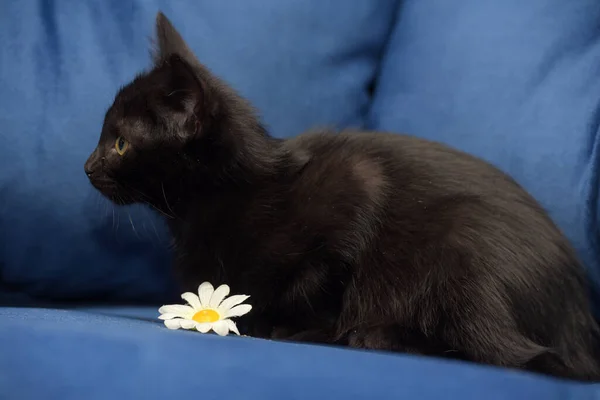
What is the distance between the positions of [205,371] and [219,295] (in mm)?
345

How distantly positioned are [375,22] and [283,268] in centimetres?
72

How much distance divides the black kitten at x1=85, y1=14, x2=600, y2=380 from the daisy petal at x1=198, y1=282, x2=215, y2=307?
35 millimetres

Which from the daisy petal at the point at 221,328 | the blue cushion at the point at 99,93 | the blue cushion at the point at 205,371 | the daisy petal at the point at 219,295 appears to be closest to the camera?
the blue cushion at the point at 205,371

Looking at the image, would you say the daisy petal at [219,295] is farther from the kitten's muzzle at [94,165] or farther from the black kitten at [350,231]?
the kitten's muzzle at [94,165]

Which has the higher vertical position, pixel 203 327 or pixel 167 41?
pixel 167 41

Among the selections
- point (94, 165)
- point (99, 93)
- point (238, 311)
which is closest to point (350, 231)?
point (238, 311)

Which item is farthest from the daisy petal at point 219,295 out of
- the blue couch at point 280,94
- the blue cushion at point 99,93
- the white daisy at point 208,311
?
the blue cushion at point 99,93

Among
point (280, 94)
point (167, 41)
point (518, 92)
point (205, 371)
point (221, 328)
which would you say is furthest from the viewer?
point (280, 94)

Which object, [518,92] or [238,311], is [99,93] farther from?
[518,92]

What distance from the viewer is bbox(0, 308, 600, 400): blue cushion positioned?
64 centimetres

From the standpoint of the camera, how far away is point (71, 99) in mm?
1277

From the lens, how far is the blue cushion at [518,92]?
118 cm

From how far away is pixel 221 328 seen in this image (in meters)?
0.90

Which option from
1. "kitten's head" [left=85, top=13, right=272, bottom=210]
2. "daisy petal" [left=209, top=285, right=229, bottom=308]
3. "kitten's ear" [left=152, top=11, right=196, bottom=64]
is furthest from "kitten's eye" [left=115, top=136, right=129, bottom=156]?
"daisy petal" [left=209, top=285, right=229, bottom=308]
